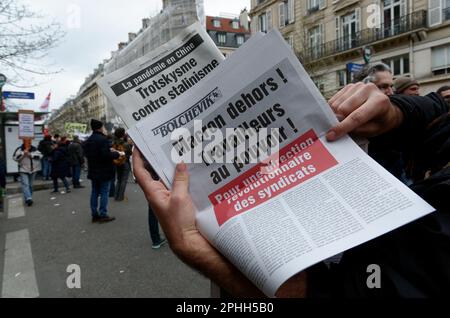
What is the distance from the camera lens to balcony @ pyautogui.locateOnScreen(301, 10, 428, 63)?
52.7ft

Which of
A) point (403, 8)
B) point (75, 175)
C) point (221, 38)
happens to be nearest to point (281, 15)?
point (403, 8)

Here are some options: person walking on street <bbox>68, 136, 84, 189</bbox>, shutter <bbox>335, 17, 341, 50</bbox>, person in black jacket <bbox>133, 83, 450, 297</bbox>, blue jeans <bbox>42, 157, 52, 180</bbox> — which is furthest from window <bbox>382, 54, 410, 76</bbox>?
person in black jacket <bbox>133, 83, 450, 297</bbox>

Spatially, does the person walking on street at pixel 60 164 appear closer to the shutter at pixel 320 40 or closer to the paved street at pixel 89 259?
the paved street at pixel 89 259

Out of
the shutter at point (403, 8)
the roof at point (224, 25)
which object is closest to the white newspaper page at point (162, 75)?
the shutter at point (403, 8)

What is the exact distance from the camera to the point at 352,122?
2.76 feet

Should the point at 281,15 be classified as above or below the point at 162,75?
above

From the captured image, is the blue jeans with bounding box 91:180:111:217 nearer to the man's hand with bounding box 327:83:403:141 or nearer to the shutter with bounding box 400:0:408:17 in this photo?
the man's hand with bounding box 327:83:403:141

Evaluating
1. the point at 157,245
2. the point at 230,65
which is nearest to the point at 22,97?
the point at 157,245

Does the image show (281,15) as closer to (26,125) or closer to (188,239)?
(26,125)

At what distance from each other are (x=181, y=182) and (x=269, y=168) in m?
0.26

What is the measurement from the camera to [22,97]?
820 centimetres

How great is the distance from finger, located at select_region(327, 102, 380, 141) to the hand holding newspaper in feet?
0.06

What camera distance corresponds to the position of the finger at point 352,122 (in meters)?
0.84
